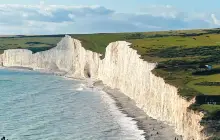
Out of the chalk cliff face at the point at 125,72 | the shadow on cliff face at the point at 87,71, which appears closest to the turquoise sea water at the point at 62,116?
the chalk cliff face at the point at 125,72

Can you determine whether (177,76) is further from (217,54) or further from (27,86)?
(27,86)

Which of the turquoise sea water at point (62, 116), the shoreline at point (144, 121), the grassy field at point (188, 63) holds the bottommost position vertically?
the turquoise sea water at point (62, 116)

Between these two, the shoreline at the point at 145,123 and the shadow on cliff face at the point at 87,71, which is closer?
the shoreline at the point at 145,123

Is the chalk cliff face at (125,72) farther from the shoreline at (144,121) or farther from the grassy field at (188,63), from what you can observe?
the grassy field at (188,63)

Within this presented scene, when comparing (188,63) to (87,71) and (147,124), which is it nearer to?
(147,124)

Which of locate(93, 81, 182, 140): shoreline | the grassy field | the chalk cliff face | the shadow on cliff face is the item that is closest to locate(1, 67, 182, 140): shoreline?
locate(93, 81, 182, 140): shoreline

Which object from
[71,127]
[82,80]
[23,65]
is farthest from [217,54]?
[23,65]

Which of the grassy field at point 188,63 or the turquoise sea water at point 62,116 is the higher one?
the grassy field at point 188,63
